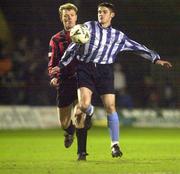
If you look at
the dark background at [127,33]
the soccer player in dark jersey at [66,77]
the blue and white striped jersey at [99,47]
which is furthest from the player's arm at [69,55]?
the dark background at [127,33]

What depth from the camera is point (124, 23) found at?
1717 centimetres

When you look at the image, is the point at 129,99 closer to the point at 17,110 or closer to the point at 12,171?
the point at 17,110

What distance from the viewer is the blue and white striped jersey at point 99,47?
9.22 metres

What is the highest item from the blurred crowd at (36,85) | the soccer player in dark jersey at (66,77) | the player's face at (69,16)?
the player's face at (69,16)

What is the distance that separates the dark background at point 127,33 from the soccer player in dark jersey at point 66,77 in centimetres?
650

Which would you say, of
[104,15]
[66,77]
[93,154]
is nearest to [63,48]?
[66,77]

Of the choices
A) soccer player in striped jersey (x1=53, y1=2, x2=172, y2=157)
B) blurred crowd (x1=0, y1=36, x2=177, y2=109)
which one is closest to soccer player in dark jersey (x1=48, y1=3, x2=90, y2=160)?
soccer player in striped jersey (x1=53, y1=2, x2=172, y2=157)

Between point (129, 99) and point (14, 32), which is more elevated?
point (14, 32)

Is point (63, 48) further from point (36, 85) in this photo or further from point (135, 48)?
point (36, 85)

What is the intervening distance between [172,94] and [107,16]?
8.75 metres

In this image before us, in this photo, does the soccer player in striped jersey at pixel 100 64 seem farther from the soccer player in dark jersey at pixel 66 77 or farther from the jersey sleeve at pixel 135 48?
the soccer player in dark jersey at pixel 66 77

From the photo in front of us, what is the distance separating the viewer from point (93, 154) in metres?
10.2

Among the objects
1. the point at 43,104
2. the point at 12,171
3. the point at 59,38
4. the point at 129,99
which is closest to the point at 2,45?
the point at 43,104

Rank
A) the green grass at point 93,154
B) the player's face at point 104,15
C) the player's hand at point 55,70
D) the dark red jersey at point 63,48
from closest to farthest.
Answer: the green grass at point 93,154 < the player's face at point 104,15 < the player's hand at point 55,70 < the dark red jersey at point 63,48
